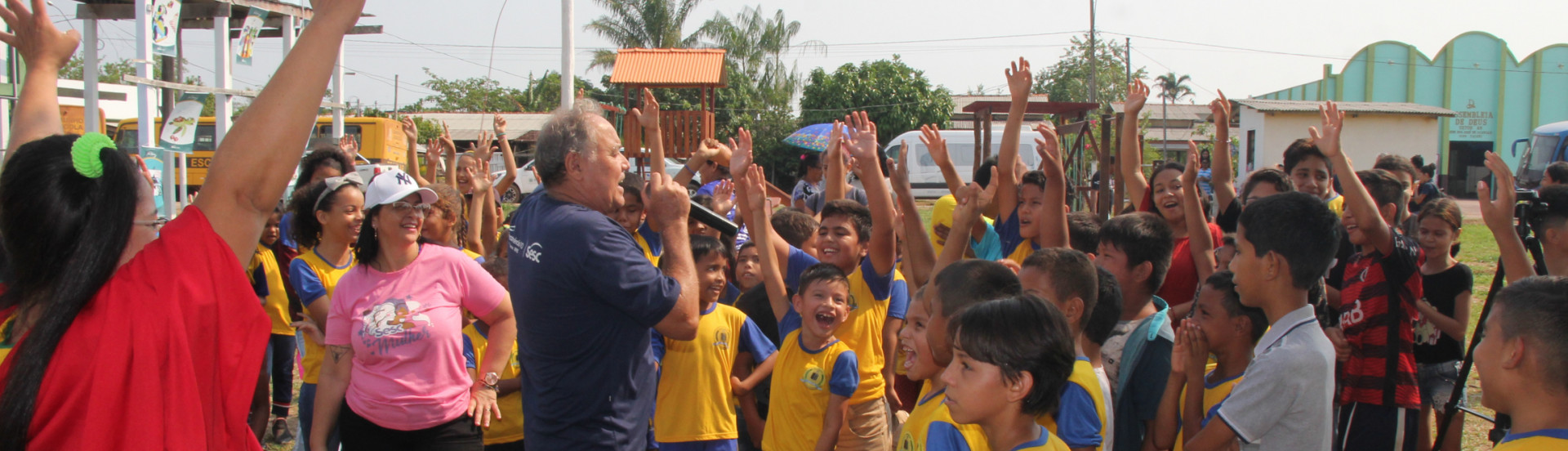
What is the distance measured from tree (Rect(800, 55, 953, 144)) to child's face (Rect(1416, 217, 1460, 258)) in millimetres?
27706

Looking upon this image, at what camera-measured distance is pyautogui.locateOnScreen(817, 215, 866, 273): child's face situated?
4234 mm

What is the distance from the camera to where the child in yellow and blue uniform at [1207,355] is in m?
2.96

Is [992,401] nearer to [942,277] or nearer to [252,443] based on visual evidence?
[942,277]

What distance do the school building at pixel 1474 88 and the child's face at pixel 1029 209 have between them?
35.9 meters

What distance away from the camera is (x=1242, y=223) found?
9.64 feet

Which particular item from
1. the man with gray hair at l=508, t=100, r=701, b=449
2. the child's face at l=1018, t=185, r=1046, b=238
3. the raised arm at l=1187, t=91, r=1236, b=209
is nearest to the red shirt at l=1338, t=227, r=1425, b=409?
the raised arm at l=1187, t=91, r=1236, b=209

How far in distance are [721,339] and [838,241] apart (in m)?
0.80

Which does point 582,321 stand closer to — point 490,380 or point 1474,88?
point 490,380

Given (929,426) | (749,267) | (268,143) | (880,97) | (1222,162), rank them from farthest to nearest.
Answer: (880,97) < (1222,162) < (749,267) < (929,426) < (268,143)

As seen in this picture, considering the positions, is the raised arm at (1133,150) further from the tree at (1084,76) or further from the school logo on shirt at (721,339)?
the tree at (1084,76)

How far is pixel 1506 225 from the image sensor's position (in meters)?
3.26

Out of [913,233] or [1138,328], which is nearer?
[1138,328]

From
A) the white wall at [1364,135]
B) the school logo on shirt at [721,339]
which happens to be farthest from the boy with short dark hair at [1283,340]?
the white wall at [1364,135]

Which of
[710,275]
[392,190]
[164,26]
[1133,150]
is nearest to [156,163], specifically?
[164,26]
